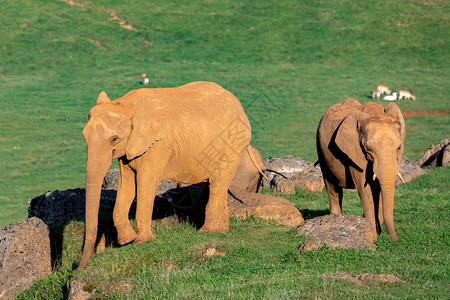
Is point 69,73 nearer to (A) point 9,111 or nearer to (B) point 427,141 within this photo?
(A) point 9,111

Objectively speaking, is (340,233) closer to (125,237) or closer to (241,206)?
(241,206)

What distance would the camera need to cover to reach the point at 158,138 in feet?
45.7

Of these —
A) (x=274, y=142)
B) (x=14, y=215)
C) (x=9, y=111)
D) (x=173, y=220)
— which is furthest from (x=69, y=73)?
(x=173, y=220)

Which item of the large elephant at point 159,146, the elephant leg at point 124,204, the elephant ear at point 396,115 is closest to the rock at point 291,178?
the large elephant at point 159,146

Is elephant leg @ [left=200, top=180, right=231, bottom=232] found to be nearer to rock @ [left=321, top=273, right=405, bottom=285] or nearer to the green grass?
the green grass

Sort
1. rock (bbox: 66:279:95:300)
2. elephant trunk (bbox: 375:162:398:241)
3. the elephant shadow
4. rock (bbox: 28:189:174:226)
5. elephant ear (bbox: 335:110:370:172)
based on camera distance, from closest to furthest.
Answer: rock (bbox: 66:279:95:300) < elephant trunk (bbox: 375:162:398:241) < elephant ear (bbox: 335:110:370:172) < the elephant shadow < rock (bbox: 28:189:174:226)

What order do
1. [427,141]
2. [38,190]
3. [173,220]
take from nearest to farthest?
[173,220], [38,190], [427,141]

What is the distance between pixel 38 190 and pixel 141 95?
18.2m

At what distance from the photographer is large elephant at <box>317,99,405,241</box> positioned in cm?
1455

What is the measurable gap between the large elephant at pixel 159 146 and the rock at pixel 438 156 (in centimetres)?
1303

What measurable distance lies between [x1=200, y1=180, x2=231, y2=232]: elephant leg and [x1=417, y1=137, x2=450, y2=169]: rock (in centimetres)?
1331

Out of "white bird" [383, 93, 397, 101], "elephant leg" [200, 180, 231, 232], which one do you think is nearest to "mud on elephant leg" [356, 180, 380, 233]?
"elephant leg" [200, 180, 231, 232]

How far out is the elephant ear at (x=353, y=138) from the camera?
1541 cm

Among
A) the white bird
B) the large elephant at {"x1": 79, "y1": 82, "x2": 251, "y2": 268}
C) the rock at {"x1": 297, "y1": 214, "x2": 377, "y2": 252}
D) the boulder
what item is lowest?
the white bird
